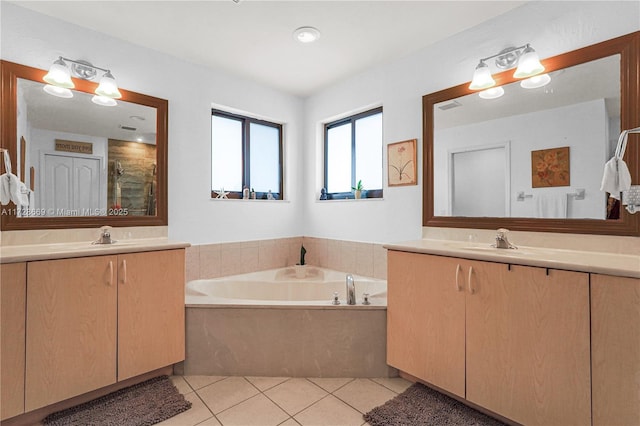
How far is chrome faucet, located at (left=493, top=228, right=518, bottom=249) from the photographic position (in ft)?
5.80

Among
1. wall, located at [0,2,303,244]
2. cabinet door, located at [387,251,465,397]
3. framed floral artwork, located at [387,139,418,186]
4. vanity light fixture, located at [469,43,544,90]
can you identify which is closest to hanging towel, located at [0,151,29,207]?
wall, located at [0,2,303,244]

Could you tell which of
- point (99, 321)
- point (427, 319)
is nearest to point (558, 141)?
point (427, 319)

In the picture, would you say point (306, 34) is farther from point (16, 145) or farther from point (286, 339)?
point (286, 339)

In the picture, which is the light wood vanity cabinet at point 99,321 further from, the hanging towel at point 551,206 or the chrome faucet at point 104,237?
the hanging towel at point 551,206

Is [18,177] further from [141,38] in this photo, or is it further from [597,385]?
[597,385]

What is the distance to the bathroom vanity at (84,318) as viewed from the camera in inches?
57.1

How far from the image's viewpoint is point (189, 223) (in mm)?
2557

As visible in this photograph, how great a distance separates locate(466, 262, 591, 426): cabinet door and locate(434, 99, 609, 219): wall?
596 mm

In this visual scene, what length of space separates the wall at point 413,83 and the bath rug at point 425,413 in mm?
1087

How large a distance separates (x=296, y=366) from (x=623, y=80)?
242cm

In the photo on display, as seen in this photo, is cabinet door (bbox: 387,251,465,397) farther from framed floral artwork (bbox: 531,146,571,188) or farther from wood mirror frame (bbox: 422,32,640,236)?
framed floral artwork (bbox: 531,146,571,188)

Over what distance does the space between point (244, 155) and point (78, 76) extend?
4.57 feet

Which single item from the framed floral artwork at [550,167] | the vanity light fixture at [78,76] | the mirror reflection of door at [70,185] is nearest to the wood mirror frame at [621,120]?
the framed floral artwork at [550,167]

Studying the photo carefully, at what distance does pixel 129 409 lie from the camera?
5.36 ft
